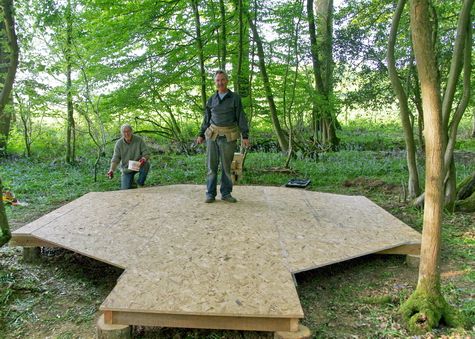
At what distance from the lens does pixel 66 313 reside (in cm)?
305

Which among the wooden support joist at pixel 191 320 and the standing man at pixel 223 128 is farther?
the standing man at pixel 223 128

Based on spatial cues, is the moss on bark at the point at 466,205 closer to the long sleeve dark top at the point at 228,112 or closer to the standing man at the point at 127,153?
the long sleeve dark top at the point at 228,112

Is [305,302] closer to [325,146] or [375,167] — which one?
[375,167]

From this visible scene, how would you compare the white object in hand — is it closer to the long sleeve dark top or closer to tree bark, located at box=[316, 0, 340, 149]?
the long sleeve dark top

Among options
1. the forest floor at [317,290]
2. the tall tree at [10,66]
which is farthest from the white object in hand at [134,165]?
the tall tree at [10,66]

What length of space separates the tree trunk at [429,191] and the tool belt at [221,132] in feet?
9.63

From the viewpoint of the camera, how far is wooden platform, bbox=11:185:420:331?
2520mm

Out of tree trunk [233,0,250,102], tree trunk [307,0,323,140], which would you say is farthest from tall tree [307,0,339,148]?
tree trunk [233,0,250,102]

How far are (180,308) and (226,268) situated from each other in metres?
0.67

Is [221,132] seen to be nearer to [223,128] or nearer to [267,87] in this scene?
[223,128]

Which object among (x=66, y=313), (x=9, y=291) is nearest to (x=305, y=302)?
(x=66, y=313)

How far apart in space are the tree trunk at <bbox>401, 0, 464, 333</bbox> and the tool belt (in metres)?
2.93

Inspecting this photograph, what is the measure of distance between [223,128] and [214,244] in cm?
201

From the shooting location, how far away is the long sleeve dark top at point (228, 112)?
16.9ft
